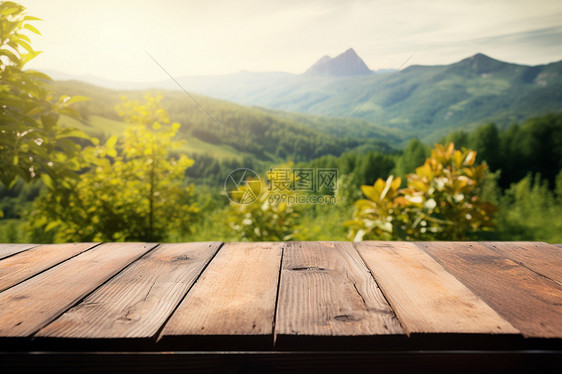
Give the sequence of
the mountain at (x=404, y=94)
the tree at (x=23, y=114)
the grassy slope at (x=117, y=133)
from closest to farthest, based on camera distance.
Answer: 1. the tree at (x=23, y=114)
2. the grassy slope at (x=117, y=133)
3. the mountain at (x=404, y=94)

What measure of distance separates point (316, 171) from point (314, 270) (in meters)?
4.00

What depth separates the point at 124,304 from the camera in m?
0.77

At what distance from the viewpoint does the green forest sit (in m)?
1.98

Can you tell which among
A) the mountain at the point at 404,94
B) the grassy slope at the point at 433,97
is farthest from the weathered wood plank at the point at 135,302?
the grassy slope at the point at 433,97

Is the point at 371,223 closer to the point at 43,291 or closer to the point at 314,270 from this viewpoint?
the point at 314,270

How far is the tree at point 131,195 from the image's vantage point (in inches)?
119

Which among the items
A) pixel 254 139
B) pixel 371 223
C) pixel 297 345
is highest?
pixel 254 139

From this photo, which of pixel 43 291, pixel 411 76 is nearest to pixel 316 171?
pixel 411 76

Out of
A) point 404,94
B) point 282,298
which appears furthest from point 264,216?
point 404,94

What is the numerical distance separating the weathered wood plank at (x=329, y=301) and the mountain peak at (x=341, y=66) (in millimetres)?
4491

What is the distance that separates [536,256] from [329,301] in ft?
2.55

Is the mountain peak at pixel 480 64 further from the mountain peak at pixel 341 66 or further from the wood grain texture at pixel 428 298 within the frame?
the wood grain texture at pixel 428 298

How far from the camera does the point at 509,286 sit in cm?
87

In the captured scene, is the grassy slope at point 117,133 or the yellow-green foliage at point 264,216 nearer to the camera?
the yellow-green foliage at point 264,216
